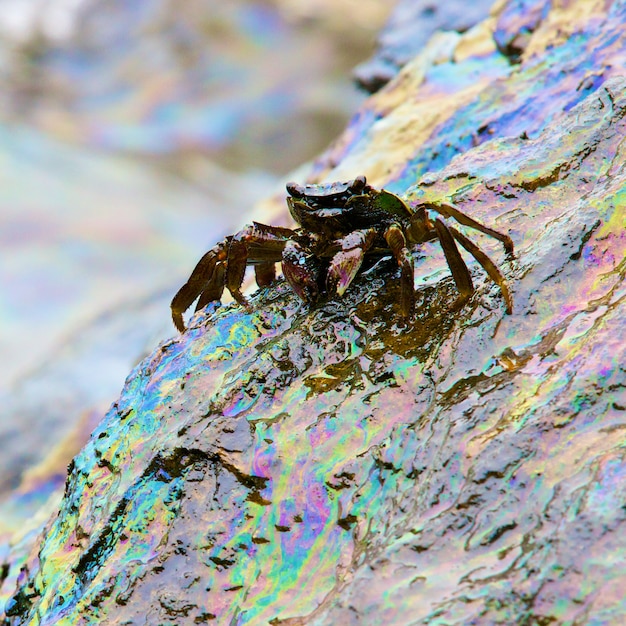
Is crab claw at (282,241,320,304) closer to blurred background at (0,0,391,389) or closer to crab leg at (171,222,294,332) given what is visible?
crab leg at (171,222,294,332)

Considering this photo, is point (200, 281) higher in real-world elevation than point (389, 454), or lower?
higher

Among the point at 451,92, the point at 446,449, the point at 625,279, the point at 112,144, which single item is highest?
the point at 112,144

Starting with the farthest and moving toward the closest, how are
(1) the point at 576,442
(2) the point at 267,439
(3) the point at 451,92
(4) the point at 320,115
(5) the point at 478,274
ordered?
(4) the point at 320,115
(3) the point at 451,92
(5) the point at 478,274
(2) the point at 267,439
(1) the point at 576,442

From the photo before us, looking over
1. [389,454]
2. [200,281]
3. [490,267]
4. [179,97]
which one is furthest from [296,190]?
[179,97]

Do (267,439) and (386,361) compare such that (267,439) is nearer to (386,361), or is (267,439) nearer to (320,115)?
(386,361)

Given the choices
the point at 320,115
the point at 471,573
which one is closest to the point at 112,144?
the point at 320,115

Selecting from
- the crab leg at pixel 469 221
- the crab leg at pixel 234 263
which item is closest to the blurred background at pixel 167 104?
the crab leg at pixel 234 263

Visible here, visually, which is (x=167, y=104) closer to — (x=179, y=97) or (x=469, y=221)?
(x=179, y=97)
